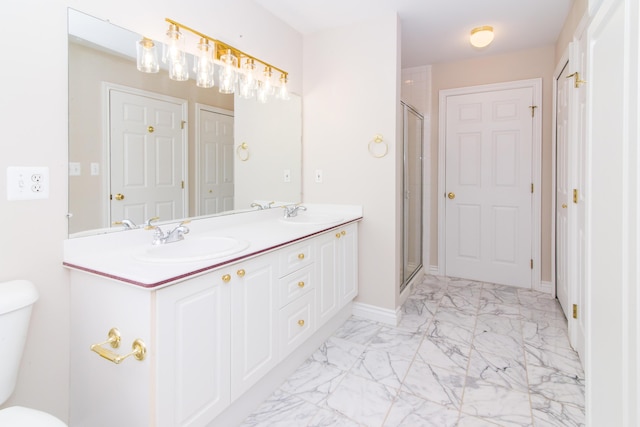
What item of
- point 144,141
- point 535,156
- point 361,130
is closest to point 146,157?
point 144,141

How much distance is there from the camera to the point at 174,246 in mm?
1642

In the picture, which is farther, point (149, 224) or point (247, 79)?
point (247, 79)

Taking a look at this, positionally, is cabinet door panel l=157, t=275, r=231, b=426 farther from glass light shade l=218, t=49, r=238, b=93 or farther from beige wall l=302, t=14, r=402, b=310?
beige wall l=302, t=14, r=402, b=310

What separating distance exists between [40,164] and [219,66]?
43.9 inches

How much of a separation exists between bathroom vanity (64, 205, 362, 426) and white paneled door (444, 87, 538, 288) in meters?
2.36

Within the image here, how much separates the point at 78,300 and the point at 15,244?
0.30 m

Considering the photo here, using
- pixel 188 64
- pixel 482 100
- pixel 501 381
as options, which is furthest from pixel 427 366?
pixel 482 100

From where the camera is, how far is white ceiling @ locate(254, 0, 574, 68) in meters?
2.39

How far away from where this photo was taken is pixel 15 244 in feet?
4.09

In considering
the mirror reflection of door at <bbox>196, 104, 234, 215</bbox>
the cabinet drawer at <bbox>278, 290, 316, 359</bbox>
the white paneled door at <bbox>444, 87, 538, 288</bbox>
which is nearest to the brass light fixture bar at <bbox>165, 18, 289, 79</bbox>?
the mirror reflection of door at <bbox>196, 104, 234, 215</bbox>

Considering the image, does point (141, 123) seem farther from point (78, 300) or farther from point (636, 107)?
point (636, 107)

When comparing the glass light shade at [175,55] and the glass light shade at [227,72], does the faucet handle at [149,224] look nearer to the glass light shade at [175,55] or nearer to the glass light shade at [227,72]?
the glass light shade at [175,55]

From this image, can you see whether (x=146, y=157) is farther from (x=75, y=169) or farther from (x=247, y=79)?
(x=247, y=79)

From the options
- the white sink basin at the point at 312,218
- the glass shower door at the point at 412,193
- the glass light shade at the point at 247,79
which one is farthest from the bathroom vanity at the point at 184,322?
the glass shower door at the point at 412,193
